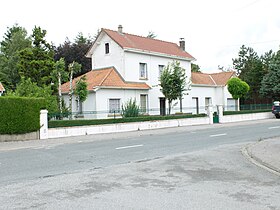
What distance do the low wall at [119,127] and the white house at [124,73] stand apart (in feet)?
5.95

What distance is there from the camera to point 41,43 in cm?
2958

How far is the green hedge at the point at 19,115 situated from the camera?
17.2 metres

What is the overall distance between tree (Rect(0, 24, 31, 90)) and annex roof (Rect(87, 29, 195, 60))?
16.2 m

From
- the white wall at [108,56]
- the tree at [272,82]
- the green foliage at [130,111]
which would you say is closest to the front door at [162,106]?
the white wall at [108,56]

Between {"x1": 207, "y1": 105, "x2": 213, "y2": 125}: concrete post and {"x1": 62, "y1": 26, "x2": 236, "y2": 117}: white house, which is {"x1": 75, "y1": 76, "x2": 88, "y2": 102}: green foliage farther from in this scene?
{"x1": 207, "y1": 105, "x2": 213, "y2": 125}: concrete post

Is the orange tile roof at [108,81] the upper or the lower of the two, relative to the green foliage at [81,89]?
upper

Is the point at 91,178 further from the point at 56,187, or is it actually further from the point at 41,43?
the point at 41,43

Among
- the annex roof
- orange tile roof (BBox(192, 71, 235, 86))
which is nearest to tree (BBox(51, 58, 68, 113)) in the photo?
the annex roof

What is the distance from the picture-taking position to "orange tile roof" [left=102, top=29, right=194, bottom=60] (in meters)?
30.1

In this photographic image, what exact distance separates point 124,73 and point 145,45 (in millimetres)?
4521

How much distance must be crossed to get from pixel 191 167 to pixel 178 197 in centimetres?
314

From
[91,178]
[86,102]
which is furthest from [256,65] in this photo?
[91,178]

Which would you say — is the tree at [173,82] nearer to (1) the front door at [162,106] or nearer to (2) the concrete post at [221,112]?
(1) the front door at [162,106]

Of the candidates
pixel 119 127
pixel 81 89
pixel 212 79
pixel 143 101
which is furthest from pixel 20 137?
pixel 212 79
